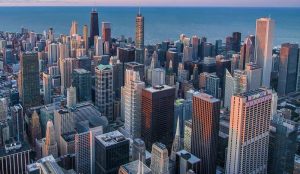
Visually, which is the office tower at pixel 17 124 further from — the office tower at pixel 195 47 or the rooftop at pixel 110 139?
the office tower at pixel 195 47

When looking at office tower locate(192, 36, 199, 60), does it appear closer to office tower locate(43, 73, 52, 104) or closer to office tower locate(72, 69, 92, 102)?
office tower locate(72, 69, 92, 102)

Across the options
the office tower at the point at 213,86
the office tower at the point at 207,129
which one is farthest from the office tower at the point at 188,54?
the office tower at the point at 207,129

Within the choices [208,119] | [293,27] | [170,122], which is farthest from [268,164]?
[293,27]

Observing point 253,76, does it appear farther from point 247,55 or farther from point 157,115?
point 157,115

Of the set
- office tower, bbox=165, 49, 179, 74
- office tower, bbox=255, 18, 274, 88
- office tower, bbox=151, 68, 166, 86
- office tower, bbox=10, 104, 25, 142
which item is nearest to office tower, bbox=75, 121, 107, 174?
office tower, bbox=10, 104, 25, 142

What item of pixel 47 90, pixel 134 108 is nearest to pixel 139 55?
pixel 47 90

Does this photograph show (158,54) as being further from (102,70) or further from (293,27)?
(293,27)

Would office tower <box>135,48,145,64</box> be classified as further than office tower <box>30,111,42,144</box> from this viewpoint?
Yes
